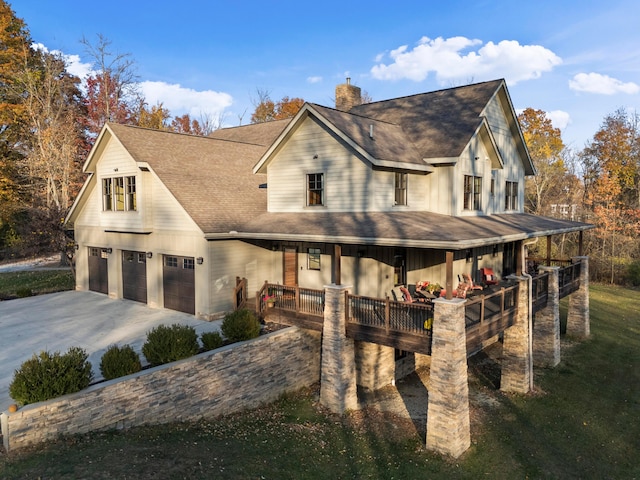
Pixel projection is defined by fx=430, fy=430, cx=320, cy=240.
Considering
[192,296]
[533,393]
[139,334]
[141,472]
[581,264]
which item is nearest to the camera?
[141,472]

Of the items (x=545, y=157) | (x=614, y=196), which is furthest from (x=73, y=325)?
(x=545, y=157)

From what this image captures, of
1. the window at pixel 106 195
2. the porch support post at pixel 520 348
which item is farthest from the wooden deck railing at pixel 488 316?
the window at pixel 106 195

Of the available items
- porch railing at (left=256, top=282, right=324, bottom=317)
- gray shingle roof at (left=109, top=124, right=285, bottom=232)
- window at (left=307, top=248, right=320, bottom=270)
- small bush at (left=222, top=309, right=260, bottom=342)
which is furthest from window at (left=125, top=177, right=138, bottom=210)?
small bush at (left=222, top=309, right=260, bottom=342)

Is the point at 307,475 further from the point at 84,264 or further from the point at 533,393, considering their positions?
the point at 84,264

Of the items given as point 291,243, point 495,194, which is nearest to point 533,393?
point 495,194

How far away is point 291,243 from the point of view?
17078mm

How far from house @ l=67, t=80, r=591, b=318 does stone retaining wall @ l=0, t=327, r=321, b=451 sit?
3153 mm

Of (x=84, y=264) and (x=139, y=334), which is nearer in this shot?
(x=139, y=334)

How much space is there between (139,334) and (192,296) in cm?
270

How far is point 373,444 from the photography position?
38.1 ft

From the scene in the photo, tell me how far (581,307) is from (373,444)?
51.5 ft

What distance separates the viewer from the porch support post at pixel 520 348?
15070mm

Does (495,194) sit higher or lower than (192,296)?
higher

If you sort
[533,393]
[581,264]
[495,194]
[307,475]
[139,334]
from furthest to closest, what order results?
[581,264], [495,194], [533,393], [139,334], [307,475]
